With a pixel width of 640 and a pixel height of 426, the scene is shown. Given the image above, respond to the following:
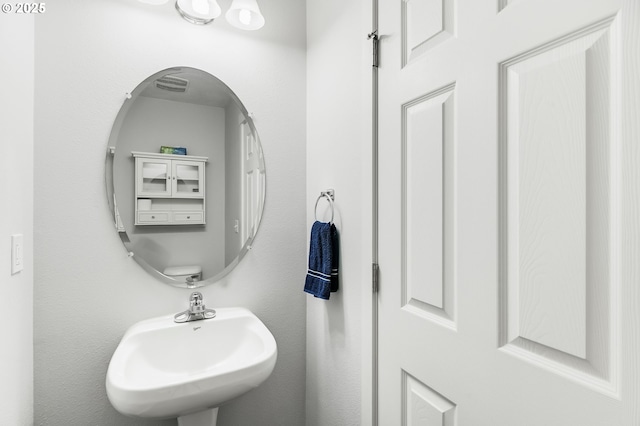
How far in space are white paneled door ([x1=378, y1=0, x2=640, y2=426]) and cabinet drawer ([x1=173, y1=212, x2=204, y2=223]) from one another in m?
0.86

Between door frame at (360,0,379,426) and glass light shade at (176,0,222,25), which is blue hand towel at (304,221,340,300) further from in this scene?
glass light shade at (176,0,222,25)

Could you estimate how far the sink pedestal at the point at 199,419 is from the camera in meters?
1.13


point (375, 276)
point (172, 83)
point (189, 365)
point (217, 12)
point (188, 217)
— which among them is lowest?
point (189, 365)

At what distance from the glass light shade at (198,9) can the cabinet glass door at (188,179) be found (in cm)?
59

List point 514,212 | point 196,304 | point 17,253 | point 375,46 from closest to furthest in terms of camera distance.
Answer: point 514,212
point 17,253
point 375,46
point 196,304

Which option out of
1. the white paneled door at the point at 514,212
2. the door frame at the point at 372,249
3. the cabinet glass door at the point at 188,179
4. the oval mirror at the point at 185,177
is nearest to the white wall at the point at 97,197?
the oval mirror at the point at 185,177

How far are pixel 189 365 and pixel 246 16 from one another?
1466 millimetres

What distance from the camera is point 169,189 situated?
1.34 metres

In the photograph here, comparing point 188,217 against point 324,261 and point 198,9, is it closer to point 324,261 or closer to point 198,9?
point 324,261

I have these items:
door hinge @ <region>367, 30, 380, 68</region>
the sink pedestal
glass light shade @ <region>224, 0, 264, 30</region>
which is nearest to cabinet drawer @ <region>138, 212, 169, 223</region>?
the sink pedestal

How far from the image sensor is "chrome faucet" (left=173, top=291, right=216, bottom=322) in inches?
51.5


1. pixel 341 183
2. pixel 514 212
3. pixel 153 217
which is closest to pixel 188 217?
pixel 153 217

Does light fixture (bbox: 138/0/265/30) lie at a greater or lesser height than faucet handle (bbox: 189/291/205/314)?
greater

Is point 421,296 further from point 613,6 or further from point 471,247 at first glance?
point 613,6
